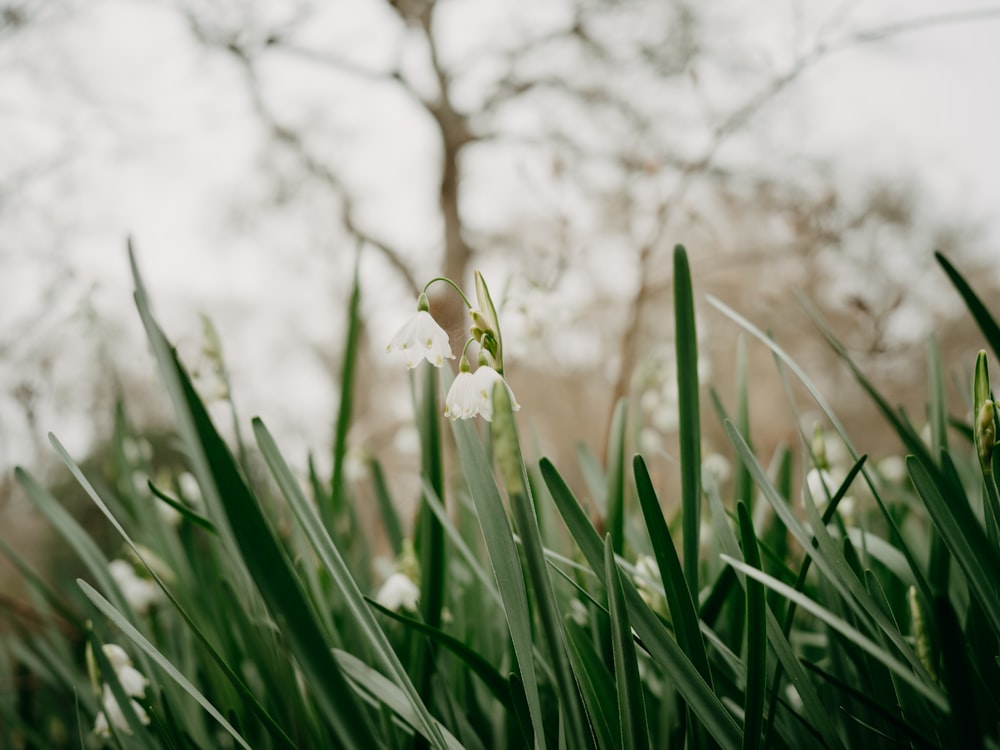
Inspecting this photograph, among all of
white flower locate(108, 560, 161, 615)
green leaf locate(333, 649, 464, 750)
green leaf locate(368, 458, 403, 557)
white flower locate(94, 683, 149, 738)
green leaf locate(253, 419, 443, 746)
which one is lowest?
white flower locate(94, 683, 149, 738)

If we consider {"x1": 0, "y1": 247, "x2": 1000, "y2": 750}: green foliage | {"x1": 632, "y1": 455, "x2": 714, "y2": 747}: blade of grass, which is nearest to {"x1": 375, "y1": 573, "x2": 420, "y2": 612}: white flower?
{"x1": 0, "y1": 247, "x2": 1000, "y2": 750}: green foliage

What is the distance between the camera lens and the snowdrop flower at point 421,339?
2.98ft

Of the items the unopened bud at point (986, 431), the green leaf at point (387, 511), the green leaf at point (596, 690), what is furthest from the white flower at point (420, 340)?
the green leaf at point (387, 511)

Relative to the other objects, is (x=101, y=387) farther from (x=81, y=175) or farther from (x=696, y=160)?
(x=696, y=160)

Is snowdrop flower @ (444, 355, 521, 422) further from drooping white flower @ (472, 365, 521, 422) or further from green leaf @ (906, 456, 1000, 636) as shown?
green leaf @ (906, 456, 1000, 636)

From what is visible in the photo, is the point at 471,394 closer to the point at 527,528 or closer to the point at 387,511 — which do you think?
the point at 527,528

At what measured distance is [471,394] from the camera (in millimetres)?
799

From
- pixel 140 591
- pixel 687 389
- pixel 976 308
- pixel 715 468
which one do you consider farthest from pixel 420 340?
pixel 140 591

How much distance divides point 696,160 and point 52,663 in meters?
2.45

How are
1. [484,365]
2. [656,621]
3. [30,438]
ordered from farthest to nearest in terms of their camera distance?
[30,438], [484,365], [656,621]

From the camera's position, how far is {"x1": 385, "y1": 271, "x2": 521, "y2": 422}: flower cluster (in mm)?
753

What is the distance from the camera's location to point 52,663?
4.29 ft

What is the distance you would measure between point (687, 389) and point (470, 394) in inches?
9.7

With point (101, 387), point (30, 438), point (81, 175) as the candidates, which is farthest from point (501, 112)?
point (30, 438)
